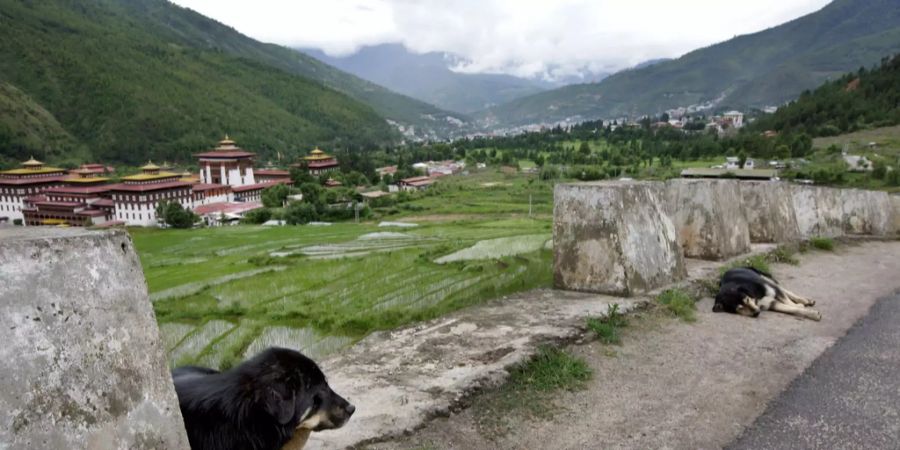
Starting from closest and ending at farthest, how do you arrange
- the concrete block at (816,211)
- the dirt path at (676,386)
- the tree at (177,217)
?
the dirt path at (676,386)
the concrete block at (816,211)
the tree at (177,217)

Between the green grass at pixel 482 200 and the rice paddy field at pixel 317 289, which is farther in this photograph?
the green grass at pixel 482 200

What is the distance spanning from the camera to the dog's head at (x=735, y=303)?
7.39 meters

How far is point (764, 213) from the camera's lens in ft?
41.1

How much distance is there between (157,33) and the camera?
18550 cm

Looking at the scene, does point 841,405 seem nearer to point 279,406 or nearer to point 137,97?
point 279,406

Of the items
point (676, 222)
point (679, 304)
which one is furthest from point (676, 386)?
point (676, 222)

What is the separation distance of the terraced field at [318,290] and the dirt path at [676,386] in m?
2.82

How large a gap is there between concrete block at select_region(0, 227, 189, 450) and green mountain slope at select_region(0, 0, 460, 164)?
10661 cm

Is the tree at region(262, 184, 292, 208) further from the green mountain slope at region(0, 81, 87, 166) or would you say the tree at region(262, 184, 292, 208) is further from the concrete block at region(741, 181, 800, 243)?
the concrete block at region(741, 181, 800, 243)

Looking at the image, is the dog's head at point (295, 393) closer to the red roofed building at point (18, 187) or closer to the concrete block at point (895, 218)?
the concrete block at point (895, 218)

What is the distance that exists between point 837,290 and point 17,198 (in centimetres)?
8071

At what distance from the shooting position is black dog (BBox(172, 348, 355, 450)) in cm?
313

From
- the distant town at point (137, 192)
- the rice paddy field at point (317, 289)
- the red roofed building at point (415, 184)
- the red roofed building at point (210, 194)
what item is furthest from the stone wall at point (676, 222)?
the red roofed building at point (210, 194)

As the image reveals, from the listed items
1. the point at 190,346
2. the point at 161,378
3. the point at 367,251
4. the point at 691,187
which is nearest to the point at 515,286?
the point at 691,187
